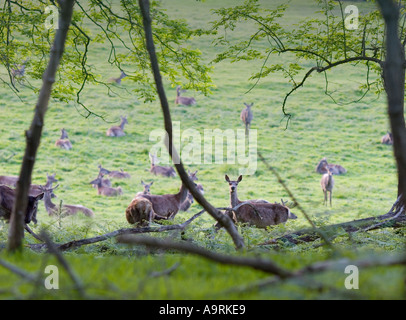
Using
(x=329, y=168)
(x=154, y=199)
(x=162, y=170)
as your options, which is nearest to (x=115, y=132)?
(x=162, y=170)

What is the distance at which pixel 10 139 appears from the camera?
114ft

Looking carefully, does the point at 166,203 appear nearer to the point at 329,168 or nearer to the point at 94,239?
the point at 94,239

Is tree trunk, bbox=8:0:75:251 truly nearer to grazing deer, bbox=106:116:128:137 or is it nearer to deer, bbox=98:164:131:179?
deer, bbox=98:164:131:179

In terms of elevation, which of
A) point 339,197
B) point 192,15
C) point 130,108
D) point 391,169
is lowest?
point 339,197

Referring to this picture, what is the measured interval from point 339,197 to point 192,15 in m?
33.2

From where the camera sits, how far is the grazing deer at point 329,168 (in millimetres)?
A: 32031

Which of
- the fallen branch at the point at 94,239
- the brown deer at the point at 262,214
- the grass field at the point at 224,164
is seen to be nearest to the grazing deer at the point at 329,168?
the grass field at the point at 224,164

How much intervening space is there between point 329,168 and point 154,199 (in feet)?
55.7

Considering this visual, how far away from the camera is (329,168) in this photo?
32094 mm

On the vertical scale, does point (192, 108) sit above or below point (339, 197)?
above

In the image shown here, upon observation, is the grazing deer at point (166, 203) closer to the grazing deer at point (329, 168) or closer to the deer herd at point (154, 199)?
the deer herd at point (154, 199)
